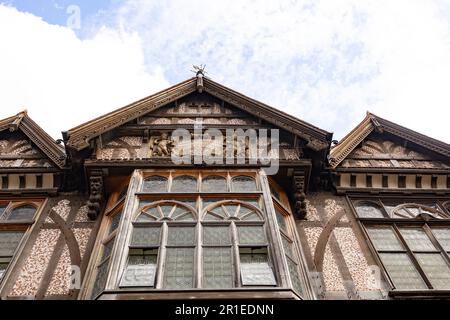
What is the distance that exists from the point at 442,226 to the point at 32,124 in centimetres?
960

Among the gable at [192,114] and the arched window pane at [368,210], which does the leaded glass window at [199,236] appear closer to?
the gable at [192,114]

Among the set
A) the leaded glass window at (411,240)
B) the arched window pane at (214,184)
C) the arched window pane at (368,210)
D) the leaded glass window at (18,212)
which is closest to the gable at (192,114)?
the arched window pane at (368,210)

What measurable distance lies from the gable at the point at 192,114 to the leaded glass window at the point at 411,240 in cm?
186

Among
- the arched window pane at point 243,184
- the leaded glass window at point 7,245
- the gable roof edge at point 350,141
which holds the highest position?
the gable roof edge at point 350,141

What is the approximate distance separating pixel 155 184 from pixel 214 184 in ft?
3.84

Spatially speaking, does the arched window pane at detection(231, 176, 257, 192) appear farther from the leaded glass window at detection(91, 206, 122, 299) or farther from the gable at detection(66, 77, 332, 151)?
the leaded glass window at detection(91, 206, 122, 299)

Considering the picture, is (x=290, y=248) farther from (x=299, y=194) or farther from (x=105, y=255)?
(x=105, y=255)

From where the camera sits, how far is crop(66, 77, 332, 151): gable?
1023 cm

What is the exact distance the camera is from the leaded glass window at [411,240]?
8.30 meters

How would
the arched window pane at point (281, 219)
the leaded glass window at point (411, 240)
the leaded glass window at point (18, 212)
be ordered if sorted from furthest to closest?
the leaded glass window at point (18, 212)
the arched window pane at point (281, 219)
the leaded glass window at point (411, 240)

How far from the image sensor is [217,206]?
8.67m

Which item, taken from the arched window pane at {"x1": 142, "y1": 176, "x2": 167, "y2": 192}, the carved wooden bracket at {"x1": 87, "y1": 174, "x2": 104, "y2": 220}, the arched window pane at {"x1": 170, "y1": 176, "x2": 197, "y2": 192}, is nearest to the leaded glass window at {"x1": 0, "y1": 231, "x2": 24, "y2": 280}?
the carved wooden bracket at {"x1": 87, "y1": 174, "x2": 104, "y2": 220}

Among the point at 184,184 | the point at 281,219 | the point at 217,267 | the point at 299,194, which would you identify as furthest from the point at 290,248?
the point at 184,184
